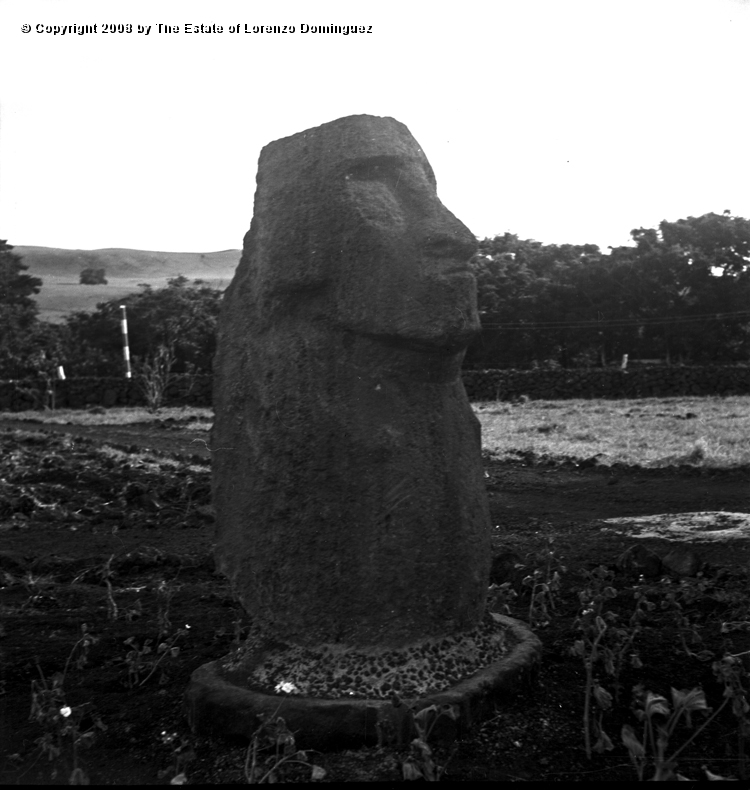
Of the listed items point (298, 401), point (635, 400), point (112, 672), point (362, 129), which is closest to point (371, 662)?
point (298, 401)

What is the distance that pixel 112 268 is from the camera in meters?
98.9

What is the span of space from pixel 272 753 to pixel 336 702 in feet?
0.87

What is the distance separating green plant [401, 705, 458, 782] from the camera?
296 cm

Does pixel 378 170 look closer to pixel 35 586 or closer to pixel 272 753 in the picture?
pixel 272 753

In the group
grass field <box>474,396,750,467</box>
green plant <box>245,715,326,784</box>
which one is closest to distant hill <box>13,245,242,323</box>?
grass field <box>474,396,750,467</box>

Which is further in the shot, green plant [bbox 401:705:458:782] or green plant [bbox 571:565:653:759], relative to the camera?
green plant [bbox 571:565:653:759]

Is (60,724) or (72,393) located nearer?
(60,724)

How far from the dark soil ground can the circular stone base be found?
0.06 meters

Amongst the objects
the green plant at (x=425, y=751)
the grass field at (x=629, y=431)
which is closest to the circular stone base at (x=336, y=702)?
the green plant at (x=425, y=751)

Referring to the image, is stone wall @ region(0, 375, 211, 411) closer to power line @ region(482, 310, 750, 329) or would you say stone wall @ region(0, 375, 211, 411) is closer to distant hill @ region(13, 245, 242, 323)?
power line @ region(482, 310, 750, 329)

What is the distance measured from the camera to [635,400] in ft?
81.7

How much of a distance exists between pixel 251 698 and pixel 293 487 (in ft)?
2.49

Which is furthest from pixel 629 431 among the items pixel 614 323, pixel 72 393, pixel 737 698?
pixel 72 393

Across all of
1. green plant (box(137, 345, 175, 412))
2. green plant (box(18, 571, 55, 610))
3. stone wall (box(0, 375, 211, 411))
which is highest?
green plant (box(18, 571, 55, 610))
